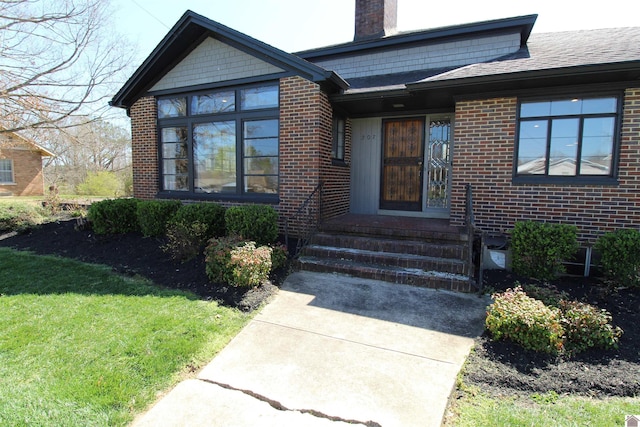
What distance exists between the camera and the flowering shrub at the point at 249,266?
187 inches

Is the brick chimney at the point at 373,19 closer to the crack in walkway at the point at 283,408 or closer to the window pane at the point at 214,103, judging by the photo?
the window pane at the point at 214,103

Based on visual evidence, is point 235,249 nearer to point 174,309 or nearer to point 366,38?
point 174,309

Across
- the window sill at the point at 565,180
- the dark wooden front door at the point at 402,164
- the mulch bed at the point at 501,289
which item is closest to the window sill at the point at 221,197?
the mulch bed at the point at 501,289

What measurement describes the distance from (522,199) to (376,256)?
8.91ft

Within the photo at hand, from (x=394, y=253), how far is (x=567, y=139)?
132 inches

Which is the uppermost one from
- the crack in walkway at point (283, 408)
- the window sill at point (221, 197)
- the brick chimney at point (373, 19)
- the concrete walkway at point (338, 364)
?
the brick chimney at point (373, 19)

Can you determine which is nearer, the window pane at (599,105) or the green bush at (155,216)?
the window pane at (599,105)

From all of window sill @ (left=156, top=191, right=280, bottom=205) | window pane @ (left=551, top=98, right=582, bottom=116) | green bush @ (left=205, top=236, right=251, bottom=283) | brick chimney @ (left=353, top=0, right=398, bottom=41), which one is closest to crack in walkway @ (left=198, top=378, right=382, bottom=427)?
green bush @ (left=205, top=236, right=251, bottom=283)

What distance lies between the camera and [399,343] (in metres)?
3.65

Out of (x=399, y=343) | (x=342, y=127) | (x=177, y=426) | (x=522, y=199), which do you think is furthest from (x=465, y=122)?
(x=177, y=426)

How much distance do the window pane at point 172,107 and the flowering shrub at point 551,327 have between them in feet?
24.9

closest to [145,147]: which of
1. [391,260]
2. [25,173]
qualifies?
[391,260]

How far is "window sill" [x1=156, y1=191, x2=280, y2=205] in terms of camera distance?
7389 millimetres

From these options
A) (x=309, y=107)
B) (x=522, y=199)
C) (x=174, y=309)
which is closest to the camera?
(x=174, y=309)
